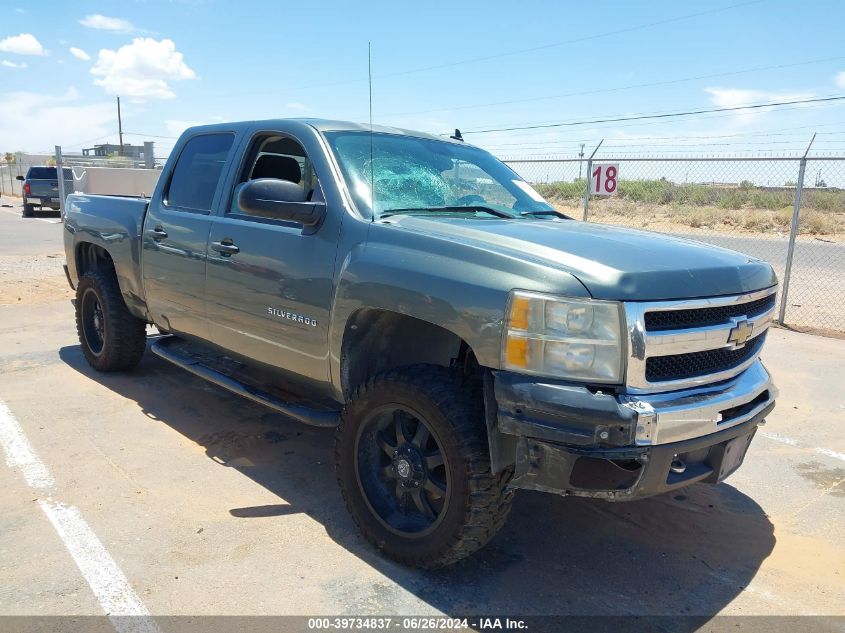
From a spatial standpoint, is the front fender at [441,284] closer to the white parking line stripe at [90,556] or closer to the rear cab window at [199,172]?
the white parking line stripe at [90,556]

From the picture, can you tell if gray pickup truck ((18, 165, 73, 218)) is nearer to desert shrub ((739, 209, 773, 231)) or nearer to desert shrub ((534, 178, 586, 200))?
desert shrub ((534, 178, 586, 200))

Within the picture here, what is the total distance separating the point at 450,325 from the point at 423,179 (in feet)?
4.44

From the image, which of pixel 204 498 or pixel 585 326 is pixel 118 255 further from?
pixel 585 326

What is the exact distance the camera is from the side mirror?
11.3 feet

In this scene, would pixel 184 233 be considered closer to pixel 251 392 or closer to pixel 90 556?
pixel 251 392

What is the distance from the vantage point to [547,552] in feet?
11.1

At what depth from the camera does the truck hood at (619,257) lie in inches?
105

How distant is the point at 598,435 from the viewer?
2.56 metres

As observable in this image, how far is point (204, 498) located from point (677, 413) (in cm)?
252

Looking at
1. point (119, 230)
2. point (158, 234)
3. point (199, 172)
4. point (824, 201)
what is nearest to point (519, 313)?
point (199, 172)

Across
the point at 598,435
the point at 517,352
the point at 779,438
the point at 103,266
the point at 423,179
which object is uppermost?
the point at 423,179

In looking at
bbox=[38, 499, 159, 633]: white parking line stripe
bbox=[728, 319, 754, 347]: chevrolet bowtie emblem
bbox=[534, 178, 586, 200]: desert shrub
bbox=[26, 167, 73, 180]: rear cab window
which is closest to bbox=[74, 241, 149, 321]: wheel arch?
bbox=[38, 499, 159, 633]: white parking line stripe

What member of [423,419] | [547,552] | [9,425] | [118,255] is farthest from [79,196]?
[547,552]

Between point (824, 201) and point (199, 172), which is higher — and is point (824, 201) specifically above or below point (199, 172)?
below
